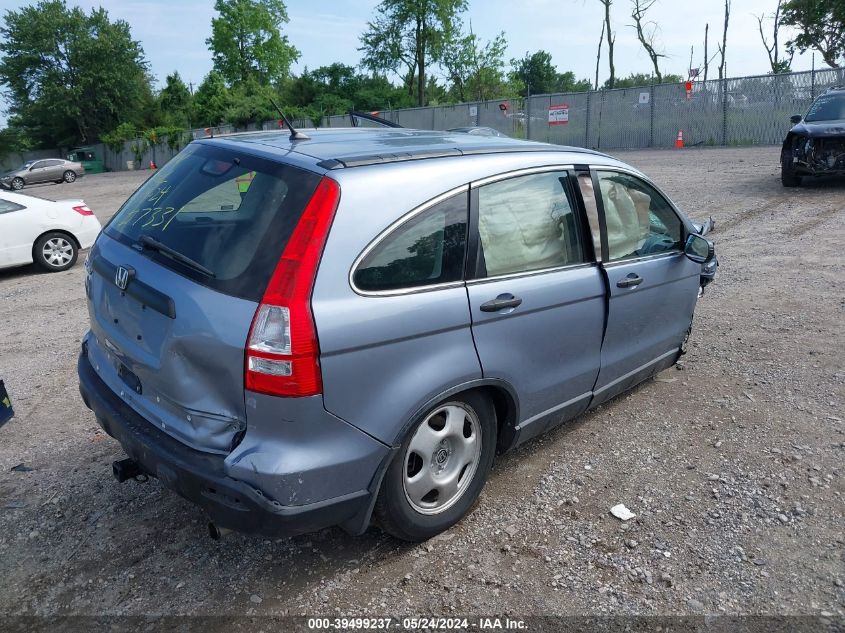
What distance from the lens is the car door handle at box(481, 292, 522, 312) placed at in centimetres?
312

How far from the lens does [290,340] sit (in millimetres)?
2533

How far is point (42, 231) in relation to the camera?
32.7ft

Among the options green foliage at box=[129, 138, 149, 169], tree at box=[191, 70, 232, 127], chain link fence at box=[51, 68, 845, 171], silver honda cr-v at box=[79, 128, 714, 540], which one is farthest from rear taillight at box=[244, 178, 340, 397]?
green foliage at box=[129, 138, 149, 169]

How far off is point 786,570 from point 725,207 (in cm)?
1005

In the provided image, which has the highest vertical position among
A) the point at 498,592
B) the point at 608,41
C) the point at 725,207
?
the point at 608,41

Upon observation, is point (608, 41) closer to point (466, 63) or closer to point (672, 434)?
point (466, 63)

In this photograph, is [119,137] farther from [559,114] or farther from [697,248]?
[697,248]

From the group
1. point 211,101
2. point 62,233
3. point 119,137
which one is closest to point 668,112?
point 62,233

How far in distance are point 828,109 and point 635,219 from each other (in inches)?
432

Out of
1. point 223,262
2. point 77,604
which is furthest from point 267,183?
point 77,604

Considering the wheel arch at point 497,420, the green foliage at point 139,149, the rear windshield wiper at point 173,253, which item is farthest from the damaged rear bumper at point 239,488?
the green foliage at point 139,149

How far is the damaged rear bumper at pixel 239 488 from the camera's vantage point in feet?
8.51

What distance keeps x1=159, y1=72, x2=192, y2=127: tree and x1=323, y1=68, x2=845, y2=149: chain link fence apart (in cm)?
3948

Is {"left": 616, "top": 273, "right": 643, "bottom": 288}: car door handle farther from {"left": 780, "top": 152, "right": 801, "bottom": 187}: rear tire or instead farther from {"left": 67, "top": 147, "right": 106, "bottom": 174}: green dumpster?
{"left": 67, "top": 147, "right": 106, "bottom": 174}: green dumpster
